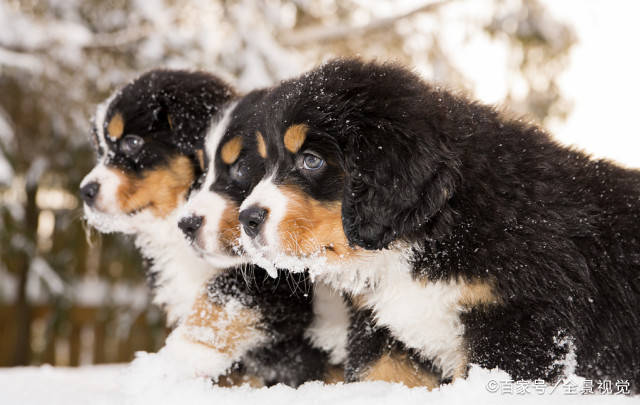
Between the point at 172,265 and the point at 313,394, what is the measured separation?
136 centimetres

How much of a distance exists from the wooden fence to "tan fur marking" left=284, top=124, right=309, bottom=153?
472cm

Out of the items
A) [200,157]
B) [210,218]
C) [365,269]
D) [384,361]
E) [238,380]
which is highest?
[200,157]

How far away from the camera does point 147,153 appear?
127 inches

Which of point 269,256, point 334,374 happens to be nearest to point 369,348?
point 334,374

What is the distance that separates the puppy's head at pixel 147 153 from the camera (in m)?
3.17

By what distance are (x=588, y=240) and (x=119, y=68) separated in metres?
3.96

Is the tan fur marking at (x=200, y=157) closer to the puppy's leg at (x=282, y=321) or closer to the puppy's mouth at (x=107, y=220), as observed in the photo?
the puppy's mouth at (x=107, y=220)

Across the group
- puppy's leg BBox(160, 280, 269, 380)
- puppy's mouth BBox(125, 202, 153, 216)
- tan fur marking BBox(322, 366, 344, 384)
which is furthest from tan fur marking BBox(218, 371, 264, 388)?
puppy's mouth BBox(125, 202, 153, 216)

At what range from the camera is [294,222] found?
226 centimetres

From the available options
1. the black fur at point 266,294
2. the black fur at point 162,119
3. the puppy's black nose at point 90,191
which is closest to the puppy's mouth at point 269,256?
the black fur at point 266,294

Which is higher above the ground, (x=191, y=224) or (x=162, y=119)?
(x=162, y=119)

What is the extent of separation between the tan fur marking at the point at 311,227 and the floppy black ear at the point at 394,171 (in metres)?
0.07

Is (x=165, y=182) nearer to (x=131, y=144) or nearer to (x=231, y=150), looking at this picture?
(x=131, y=144)

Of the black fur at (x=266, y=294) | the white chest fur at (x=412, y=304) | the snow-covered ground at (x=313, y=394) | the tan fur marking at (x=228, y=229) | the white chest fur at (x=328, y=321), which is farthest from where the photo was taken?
the white chest fur at (x=328, y=321)
